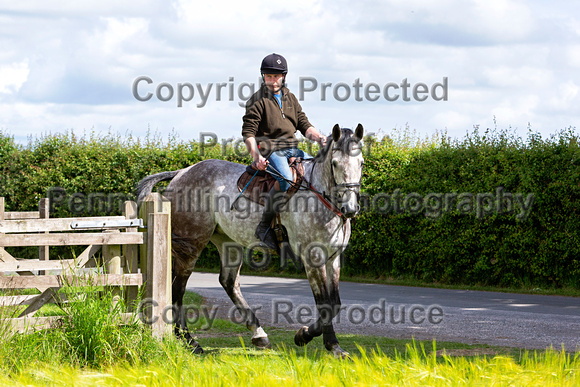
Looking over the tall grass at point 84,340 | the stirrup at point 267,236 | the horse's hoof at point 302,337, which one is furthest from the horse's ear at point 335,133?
the tall grass at point 84,340

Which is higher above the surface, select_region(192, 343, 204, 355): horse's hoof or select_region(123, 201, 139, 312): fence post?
select_region(123, 201, 139, 312): fence post

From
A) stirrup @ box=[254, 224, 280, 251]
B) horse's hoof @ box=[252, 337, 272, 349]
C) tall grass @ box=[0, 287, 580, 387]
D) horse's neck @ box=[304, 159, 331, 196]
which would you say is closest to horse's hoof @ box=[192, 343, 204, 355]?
horse's hoof @ box=[252, 337, 272, 349]

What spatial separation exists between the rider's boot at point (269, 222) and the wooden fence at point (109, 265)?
58.9 inches

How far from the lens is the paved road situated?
10273mm

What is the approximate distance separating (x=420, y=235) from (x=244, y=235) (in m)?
9.16

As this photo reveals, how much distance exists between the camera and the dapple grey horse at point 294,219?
25.1 feet

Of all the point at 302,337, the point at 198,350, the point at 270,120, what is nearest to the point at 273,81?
the point at 270,120

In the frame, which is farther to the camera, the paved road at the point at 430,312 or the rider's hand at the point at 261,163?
the paved road at the point at 430,312

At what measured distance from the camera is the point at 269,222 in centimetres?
862

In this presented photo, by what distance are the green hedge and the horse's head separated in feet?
20.0

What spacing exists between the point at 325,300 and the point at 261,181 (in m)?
1.75

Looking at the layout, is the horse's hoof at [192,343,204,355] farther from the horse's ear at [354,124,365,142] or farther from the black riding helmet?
the black riding helmet

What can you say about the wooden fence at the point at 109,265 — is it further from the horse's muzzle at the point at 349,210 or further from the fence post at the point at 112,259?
the horse's muzzle at the point at 349,210

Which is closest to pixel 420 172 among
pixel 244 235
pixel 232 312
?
pixel 232 312
